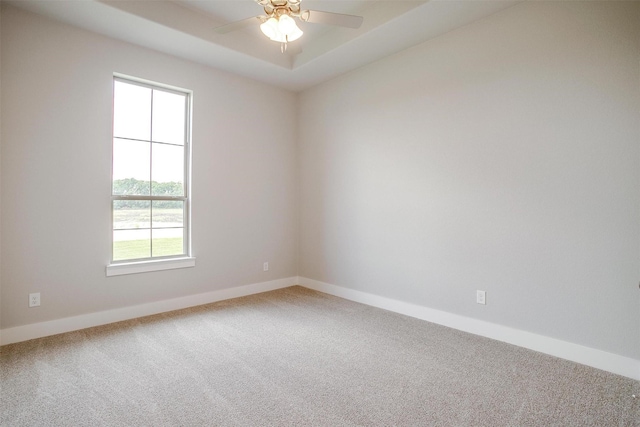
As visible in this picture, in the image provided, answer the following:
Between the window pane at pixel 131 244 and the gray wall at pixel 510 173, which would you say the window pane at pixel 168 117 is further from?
the gray wall at pixel 510 173

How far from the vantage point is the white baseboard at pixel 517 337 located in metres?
2.31

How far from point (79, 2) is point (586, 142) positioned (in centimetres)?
411

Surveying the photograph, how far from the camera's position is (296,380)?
87.1 inches

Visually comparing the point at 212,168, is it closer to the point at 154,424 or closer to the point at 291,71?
the point at 291,71

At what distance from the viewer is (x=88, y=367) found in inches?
93.5

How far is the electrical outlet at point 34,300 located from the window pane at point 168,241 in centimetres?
103

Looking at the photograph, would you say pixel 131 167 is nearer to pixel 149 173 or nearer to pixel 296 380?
pixel 149 173

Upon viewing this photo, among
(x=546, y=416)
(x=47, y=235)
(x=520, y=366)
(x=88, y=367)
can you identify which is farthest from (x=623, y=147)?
(x=47, y=235)

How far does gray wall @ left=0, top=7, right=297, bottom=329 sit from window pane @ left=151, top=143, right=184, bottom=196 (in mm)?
180

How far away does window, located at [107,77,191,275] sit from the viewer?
11.2 ft

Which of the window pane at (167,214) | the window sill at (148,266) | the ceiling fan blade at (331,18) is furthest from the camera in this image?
the window pane at (167,214)

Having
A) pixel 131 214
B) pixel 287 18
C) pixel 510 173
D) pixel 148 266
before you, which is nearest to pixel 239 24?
pixel 287 18

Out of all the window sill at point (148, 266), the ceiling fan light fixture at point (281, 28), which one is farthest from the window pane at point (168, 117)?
the ceiling fan light fixture at point (281, 28)

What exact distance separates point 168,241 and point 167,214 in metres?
0.31
